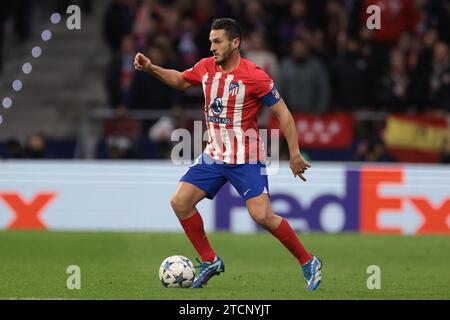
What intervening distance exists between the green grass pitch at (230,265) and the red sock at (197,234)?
274 millimetres

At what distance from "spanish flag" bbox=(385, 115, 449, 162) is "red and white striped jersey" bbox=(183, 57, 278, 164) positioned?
774 centimetres

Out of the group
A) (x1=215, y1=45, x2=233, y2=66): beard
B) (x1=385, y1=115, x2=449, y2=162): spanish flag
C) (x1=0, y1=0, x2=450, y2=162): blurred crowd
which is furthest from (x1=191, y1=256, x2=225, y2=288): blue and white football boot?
(x1=385, y1=115, x2=449, y2=162): spanish flag

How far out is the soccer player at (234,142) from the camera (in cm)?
1005

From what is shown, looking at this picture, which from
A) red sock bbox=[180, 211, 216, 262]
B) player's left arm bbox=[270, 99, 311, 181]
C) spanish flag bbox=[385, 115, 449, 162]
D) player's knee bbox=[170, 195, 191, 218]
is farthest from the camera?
spanish flag bbox=[385, 115, 449, 162]

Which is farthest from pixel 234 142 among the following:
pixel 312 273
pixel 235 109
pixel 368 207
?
pixel 368 207

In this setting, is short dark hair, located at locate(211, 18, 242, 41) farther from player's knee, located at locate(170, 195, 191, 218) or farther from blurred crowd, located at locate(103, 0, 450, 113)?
blurred crowd, located at locate(103, 0, 450, 113)

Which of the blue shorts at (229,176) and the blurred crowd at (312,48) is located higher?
the blurred crowd at (312,48)

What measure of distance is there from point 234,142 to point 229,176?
293mm

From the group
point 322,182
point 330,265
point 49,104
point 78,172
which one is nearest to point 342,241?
point 322,182

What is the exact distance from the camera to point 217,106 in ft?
33.4

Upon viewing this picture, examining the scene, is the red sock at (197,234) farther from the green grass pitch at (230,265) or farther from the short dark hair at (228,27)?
the short dark hair at (228,27)

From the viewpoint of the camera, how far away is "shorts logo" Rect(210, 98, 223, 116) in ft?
33.3

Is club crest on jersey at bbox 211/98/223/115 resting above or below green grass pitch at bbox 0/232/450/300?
above

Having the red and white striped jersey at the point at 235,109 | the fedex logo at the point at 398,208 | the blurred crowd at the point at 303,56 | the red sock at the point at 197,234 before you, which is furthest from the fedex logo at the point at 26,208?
the red and white striped jersey at the point at 235,109
